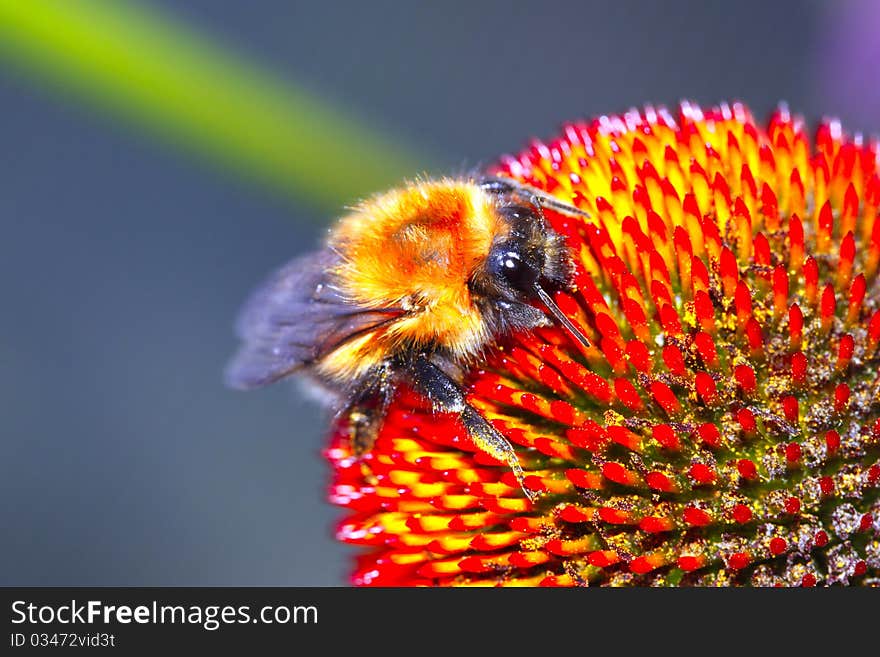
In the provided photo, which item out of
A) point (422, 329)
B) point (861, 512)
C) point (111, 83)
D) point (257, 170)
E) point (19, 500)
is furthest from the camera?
point (19, 500)

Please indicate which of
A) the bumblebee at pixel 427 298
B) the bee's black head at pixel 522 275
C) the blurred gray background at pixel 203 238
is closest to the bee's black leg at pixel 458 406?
the bumblebee at pixel 427 298

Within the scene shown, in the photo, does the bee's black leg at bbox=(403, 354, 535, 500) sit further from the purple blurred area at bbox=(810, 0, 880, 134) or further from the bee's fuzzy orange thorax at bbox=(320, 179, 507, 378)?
the purple blurred area at bbox=(810, 0, 880, 134)

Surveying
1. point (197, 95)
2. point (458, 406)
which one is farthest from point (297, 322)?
point (197, 95)

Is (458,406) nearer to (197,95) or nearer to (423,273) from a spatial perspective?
(423,273)

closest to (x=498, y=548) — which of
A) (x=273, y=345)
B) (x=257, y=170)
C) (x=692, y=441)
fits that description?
(x=692, y=441)

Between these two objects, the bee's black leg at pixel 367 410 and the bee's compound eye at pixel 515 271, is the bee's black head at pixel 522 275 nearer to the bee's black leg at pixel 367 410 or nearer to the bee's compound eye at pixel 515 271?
the bee's compound eye at pixel 515 271

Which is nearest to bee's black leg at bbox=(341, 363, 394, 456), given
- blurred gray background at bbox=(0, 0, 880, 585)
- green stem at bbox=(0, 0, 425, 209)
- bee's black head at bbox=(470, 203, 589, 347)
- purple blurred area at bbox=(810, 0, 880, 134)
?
bee's black head at bbox=(470, 203, 589, 347)

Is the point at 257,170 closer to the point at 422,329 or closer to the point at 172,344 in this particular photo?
the point at 172,344
